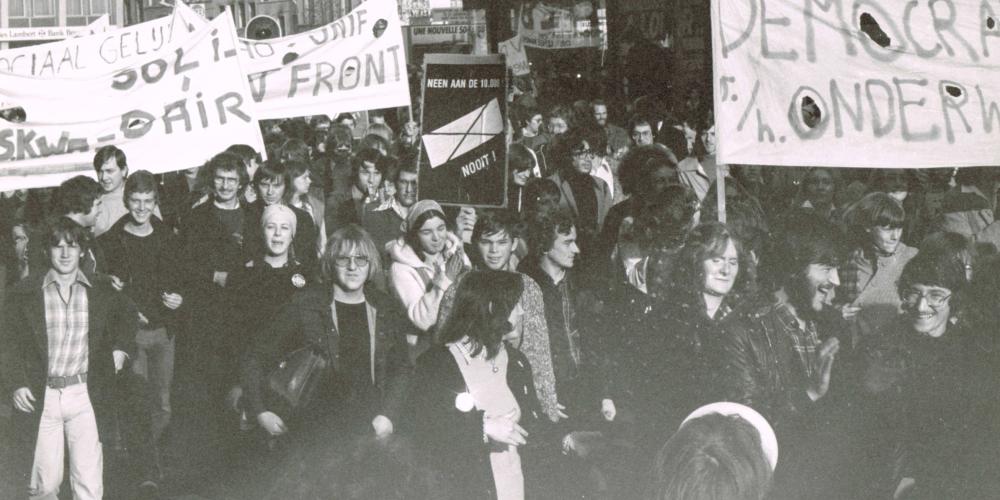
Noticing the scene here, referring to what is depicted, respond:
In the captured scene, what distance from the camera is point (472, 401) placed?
5660mm

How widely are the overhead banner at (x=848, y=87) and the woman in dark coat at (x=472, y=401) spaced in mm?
1190

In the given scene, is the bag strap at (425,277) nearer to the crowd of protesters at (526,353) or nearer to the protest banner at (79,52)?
the crowd of protesters at (526,353)

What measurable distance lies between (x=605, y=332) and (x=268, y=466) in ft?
4.66

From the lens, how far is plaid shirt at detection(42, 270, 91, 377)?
21.5ft

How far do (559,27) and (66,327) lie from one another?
1979cm

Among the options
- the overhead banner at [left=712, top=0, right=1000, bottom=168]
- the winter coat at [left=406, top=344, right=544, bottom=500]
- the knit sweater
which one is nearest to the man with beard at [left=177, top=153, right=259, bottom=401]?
the winter coat at [left=406, top=344, right=544, bottom=500]

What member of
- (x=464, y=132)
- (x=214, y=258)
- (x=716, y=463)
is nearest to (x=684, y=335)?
(x=716, y=463)

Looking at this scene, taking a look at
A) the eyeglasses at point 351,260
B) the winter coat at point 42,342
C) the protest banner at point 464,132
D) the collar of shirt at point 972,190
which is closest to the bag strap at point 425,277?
the eyeglasses at point 351,260

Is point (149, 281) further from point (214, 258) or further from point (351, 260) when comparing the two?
point (351, 260)

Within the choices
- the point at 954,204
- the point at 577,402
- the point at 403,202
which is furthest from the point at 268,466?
the point at 954,204

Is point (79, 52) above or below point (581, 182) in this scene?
above

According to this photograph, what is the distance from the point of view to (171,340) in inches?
312

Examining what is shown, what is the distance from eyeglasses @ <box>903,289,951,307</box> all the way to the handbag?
2213mm

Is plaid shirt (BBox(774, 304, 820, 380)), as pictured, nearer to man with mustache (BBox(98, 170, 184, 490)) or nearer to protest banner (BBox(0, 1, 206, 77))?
man with mustache (BBox(98, 170, 184, 490))
